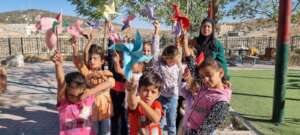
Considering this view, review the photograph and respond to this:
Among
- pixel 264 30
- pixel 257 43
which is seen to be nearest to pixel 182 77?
pixel 257 43

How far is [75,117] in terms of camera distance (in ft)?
10.9

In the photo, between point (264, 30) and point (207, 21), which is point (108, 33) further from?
point (264, 30)

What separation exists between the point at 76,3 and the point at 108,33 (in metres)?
8.29

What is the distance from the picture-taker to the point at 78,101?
3.33 meters

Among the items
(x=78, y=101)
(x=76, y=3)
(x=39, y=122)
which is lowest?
(x=39, y=122)

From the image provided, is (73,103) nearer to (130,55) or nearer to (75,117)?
(75,117)

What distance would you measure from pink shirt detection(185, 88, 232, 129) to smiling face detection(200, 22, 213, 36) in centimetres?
183

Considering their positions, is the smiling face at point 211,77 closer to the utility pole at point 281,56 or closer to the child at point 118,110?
the child at point 118,110

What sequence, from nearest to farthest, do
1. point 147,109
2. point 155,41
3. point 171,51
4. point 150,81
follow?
A: point 147,109 → point 150,81 → point 171,51 → point 155,41

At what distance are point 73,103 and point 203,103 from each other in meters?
1.20

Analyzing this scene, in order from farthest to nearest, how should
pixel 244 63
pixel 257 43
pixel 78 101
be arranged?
pixel 257 43 → pixel 244 63 → pixel 78 101

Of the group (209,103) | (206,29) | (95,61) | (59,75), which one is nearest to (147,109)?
(209,103)

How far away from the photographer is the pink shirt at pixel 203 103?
272 centimetres

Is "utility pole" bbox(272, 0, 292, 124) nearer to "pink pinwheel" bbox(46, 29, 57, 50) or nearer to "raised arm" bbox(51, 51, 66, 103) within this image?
"raised arm" bbox(51, 51, 66, 103)
